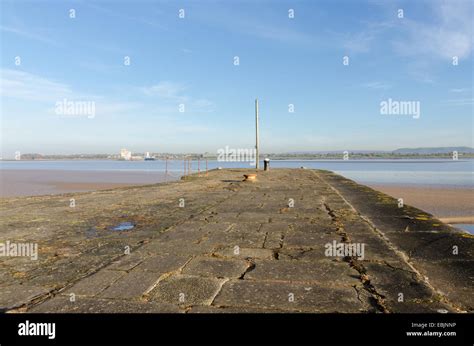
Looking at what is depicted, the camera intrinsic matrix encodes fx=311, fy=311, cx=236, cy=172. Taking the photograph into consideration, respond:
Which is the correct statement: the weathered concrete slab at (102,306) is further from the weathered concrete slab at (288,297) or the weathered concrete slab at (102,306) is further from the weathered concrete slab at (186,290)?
the weathered concrete slab at (288,297)

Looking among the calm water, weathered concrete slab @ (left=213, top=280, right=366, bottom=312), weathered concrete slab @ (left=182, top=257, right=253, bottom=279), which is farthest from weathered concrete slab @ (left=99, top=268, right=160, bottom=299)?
the calm water

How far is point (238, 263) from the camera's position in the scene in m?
3.07

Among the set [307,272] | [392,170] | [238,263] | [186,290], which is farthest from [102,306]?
[392,170]

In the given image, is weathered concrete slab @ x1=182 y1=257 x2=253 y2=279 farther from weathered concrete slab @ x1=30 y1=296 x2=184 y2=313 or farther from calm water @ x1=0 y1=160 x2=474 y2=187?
calm water @ x1=0 y1=160 x2=474 y2=187

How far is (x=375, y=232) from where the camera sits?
13.6 ft

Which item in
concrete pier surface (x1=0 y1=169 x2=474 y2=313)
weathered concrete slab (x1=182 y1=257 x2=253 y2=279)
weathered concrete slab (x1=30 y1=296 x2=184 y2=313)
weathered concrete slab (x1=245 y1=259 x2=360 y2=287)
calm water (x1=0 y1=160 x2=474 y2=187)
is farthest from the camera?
calm water (x1=0 y1=160 x2=474 y2=187)

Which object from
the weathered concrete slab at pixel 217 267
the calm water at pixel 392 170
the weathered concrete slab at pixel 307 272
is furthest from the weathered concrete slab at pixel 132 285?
the calm water at pixel 392 170

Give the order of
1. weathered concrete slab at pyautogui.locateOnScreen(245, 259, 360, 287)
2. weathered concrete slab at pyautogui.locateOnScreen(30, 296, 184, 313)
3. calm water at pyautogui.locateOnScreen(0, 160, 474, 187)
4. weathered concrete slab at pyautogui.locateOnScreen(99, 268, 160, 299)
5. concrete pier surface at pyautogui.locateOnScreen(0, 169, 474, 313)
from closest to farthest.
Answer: weathered concrete slab at pyautogui.locateOnScreen(30, 296, 184, 313)
concrete pier surface at pyautogui.locateOnScreen(0, 169, 474, 313)
weathered concrete slab at pyautogui.locateOnScreen(99, 268, 160, 299)
weathered concrete slab at pyautogui.locateOnScreen(245, 259, 360, 287)
calm water at pyautogui.locateOnScreen(0, 160, 474, 187)

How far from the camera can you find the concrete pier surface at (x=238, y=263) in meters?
2.23

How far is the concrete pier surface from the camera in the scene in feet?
7.31
